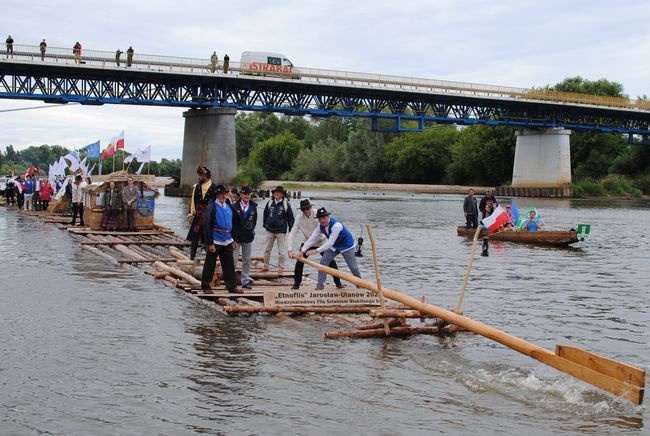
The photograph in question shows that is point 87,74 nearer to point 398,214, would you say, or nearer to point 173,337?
point 398,214

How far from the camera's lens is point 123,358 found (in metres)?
11.0

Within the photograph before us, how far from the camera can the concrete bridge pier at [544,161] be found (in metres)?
100

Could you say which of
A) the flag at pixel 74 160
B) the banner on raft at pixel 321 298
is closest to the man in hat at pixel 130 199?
the flag at pixel 74 160

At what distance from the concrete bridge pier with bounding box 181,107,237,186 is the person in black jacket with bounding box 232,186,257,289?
62.2 meters

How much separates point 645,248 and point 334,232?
2160 cm

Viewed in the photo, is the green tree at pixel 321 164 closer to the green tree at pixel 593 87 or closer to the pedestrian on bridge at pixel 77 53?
the green tree at pixel 593 87

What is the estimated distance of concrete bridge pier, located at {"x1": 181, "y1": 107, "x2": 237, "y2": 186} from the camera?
78.3 m

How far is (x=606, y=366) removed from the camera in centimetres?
930

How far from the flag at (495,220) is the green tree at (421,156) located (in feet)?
320

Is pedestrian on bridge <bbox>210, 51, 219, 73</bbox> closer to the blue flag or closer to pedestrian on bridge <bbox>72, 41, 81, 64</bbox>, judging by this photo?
pedestrian on bridge <bbox>72, 41, 81, 64</bbox>

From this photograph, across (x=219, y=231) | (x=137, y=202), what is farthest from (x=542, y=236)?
(x=219, y=231)

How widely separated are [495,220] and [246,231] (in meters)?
16.2

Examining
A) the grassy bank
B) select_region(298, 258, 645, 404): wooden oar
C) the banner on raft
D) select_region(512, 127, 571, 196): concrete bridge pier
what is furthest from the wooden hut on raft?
the grassy bank

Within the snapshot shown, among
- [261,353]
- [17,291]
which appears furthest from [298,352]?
[17,291]
